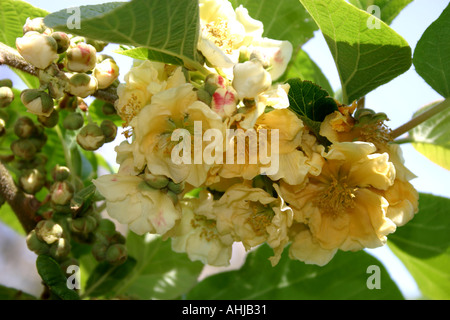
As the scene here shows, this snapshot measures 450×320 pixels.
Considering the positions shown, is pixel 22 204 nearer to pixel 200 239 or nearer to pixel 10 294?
pixel 10 294

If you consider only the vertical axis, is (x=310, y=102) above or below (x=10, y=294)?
above

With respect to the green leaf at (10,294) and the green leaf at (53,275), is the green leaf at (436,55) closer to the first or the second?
the green leaf at (53,275)

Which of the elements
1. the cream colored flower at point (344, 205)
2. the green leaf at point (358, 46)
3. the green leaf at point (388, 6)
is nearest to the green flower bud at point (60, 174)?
the cream colored flower at point (344, 205)

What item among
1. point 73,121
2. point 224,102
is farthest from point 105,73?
point 224,102

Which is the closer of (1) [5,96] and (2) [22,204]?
(1) [5,96]

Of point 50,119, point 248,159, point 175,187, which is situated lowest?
point 50,119
